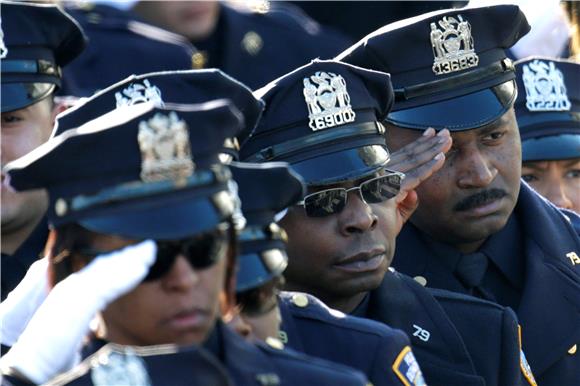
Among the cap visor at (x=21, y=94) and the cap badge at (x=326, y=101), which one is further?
the cap visor at (x=21, y=94)

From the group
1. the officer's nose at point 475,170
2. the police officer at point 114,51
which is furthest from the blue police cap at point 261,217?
the police officer at point 114,51

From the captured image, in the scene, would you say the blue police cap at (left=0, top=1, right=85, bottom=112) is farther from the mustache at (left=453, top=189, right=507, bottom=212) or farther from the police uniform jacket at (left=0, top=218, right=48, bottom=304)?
the mustache at (left=453, top=189, right=507, bottom=212)

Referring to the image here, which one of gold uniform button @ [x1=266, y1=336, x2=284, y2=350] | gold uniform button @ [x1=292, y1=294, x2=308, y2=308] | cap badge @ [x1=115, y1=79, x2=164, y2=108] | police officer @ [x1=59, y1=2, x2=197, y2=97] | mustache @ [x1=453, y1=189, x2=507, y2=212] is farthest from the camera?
police officer @ [x1=59, y1=2, x2=197, y2=97]

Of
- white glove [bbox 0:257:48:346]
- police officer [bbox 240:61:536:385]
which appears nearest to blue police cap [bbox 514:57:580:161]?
police officer [bbox 240:61:536:385]

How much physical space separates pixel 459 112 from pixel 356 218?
0.88 m

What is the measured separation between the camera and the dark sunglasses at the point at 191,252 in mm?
3965

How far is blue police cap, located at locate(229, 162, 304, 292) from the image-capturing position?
448 cm

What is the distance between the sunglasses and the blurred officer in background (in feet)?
12.0

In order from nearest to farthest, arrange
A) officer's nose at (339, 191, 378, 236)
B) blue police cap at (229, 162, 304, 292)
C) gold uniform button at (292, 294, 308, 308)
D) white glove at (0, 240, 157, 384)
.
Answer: white glove at (0, 240, 157, 384) < blue police cap at (229, 162, 304, 292) < gold uniform button at (292, 294, 308, 308) < officer's nose at (339, 191, 378, 236)

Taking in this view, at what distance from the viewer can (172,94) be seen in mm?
5270

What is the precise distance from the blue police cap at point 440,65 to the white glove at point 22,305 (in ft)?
5.75

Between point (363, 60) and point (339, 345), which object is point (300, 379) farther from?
point (363, 60)

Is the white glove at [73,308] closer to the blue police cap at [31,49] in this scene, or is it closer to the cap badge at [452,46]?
the blue police cap at [31,49]

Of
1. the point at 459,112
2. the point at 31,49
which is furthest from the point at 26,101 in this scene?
the point at 459,112
